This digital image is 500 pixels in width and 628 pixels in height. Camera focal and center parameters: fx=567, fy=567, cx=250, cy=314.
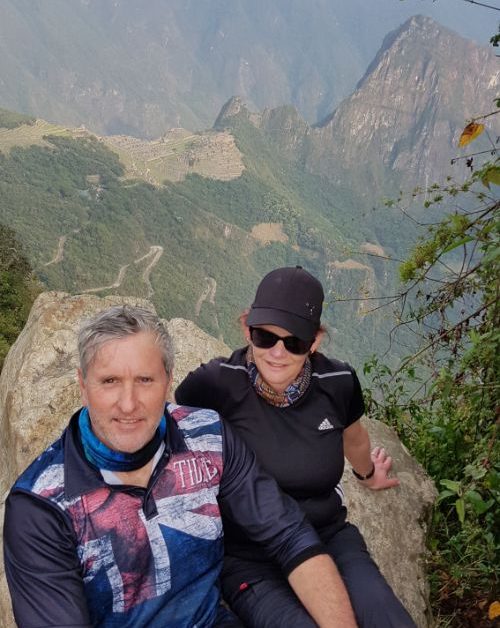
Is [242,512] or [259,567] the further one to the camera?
[259,567]

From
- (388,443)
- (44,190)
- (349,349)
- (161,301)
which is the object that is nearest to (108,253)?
(161,301)

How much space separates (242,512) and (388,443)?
204cm

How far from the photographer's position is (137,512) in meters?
1.80

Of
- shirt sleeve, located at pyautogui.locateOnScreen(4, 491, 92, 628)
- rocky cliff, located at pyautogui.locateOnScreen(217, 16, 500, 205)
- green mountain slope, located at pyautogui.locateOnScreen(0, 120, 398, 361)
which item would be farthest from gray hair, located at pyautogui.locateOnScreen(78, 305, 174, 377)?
rocky cliff, located at pyautogui.locateOnScreen(217, 16, 500, 205)

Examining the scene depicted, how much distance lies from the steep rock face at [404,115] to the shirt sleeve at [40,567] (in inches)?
6936

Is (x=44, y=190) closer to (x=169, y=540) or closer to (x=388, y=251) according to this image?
(x=388, y=251)

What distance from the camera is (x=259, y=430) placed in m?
2.31

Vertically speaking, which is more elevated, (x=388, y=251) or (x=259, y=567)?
(x=388, y=251)

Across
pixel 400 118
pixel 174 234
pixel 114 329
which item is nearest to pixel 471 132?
pixel 114 329

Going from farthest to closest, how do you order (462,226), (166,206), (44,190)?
(166,206), (44,190), (462,226)

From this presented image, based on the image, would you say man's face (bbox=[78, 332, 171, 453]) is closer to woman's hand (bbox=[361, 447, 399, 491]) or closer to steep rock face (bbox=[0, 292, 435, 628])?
steep rock face (bbox=[0, 292, 435, 628])

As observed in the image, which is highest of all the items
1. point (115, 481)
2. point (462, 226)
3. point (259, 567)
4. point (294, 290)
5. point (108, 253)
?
point (108, 253)

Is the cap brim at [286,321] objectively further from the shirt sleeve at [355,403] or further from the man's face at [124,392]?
the man's face at [124,392]

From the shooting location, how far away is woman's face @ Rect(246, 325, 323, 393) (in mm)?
2256
